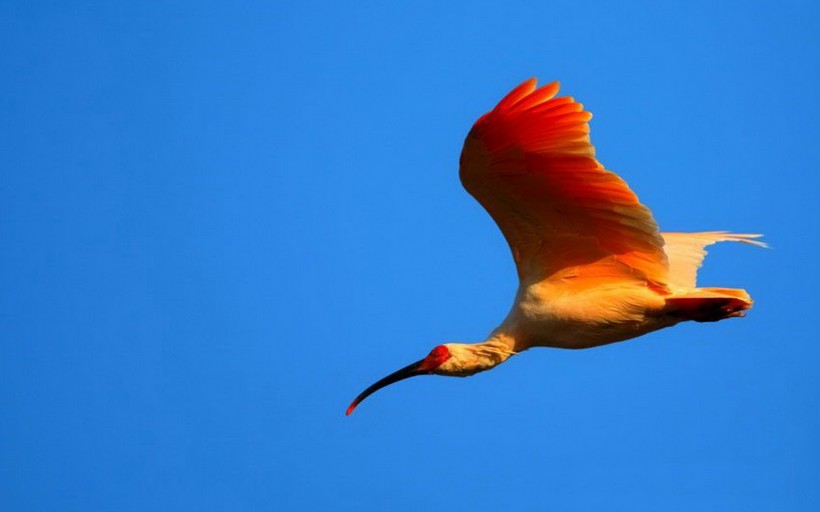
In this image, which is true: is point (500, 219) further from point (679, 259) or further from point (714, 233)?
point (714, 233)

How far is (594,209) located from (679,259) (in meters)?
2.66

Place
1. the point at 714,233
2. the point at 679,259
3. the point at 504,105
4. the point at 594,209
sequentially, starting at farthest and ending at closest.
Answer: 1. the point at 714,233
2. the point at 679,259
3. the point at 594,209
4. the point at 504,105

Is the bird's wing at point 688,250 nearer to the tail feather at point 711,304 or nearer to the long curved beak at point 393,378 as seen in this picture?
the tail feather at point 711,304

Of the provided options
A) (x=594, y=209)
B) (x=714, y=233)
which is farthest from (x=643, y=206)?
(x=714, y=233)

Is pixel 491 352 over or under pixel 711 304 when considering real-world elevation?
over

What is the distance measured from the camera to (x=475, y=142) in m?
13.3

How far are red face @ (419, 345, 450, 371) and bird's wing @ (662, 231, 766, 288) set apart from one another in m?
2.65

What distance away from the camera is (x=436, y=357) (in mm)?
15602

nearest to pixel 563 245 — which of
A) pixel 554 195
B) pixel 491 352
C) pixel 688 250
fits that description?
pixel 554 195

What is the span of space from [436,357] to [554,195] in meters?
2.82

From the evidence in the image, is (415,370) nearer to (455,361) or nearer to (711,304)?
(455,361)

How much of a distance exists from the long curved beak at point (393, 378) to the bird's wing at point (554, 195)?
173cm

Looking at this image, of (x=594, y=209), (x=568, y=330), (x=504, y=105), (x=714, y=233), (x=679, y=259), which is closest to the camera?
(x=504, y=105)

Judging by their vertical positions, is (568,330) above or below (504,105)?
below
